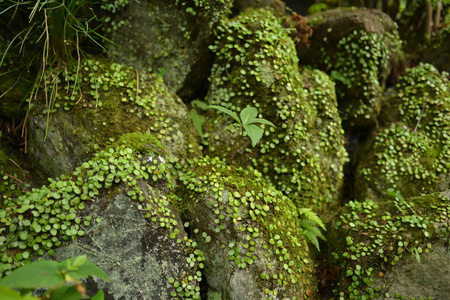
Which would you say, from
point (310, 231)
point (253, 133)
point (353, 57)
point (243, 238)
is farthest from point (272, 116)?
point (353, 57)

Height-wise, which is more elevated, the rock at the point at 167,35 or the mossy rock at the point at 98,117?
the rock at the point at 167,35

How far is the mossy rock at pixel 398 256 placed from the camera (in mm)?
3473

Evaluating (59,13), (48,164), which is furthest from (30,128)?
(59,13)

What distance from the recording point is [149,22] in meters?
4.56

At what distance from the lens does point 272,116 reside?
4.41 meters

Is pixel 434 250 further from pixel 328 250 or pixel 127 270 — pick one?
pixel 127 270

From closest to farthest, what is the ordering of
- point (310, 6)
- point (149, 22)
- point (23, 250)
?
point (23, 250) → point (149, 22) → point (310, 6)

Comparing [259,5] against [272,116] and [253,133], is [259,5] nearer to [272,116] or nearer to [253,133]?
[272,116]

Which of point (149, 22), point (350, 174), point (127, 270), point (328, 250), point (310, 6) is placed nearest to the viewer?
point (127, 270)

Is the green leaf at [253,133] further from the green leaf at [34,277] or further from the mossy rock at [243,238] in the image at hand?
the green leaf at [34,277]

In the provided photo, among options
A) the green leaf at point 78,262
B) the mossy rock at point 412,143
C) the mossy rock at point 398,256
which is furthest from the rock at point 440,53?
the green leaf at point 78,262

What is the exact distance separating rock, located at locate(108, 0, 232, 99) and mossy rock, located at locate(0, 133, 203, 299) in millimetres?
1831

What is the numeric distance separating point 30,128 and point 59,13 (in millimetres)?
1325

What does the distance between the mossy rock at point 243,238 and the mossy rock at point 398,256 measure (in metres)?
0.50
